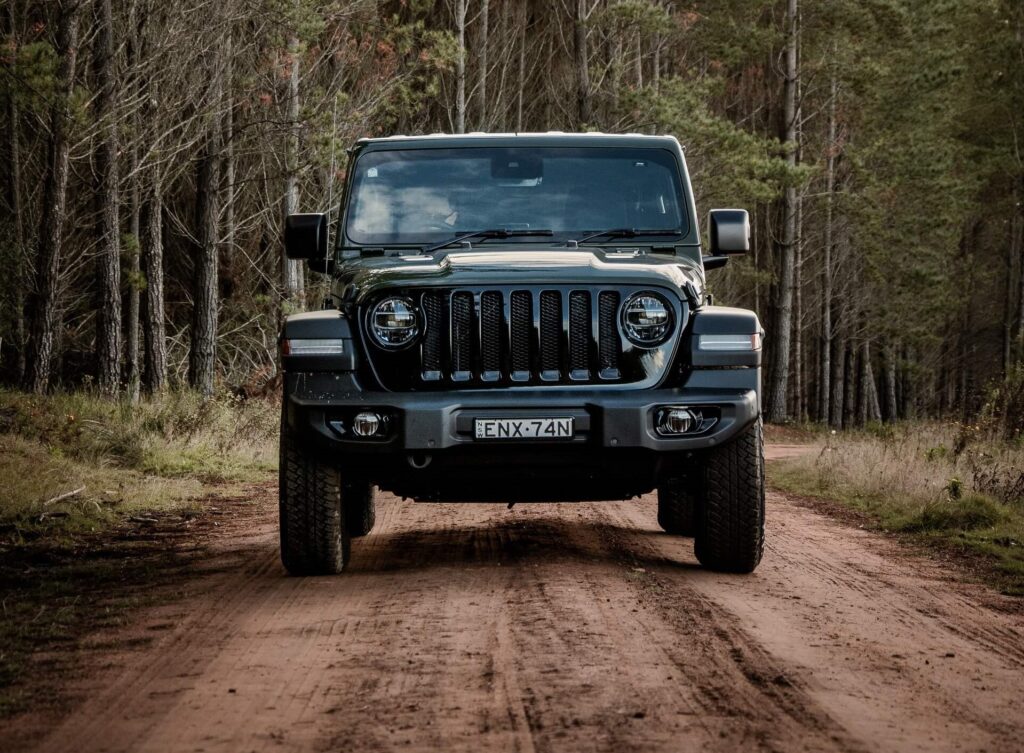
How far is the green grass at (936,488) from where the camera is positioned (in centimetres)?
849

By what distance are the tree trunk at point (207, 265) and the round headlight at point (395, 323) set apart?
566 inches

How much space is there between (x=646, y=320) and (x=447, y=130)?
91.8 feet

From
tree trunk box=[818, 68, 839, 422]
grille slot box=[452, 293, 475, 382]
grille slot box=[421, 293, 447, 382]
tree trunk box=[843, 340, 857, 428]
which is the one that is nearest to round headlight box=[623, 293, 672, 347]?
grille slot box=[452, 293, 475, 382]

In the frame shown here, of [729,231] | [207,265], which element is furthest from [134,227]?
[729,231]

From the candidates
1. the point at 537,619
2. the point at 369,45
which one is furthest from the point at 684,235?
the point at 369,45

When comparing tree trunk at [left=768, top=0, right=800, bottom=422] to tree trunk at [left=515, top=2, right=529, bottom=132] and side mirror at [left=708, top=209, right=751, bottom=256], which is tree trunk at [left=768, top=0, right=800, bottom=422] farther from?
side mirror at [left=708, top=209, right=751, bottom=256]

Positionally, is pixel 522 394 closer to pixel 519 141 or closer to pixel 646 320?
pixel 646 320

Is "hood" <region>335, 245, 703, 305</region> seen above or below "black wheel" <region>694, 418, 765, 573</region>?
above

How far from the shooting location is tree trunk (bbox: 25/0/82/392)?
15531 mm

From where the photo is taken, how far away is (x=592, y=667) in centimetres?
469

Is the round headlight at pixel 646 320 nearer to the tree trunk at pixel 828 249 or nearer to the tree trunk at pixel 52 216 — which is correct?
the tree trunk at pixel 52 216

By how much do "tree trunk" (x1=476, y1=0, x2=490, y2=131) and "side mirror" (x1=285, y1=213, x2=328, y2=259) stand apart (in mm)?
24896

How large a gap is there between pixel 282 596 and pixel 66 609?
0.94m

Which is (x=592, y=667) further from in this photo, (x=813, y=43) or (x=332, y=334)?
(x=813, y=43)
